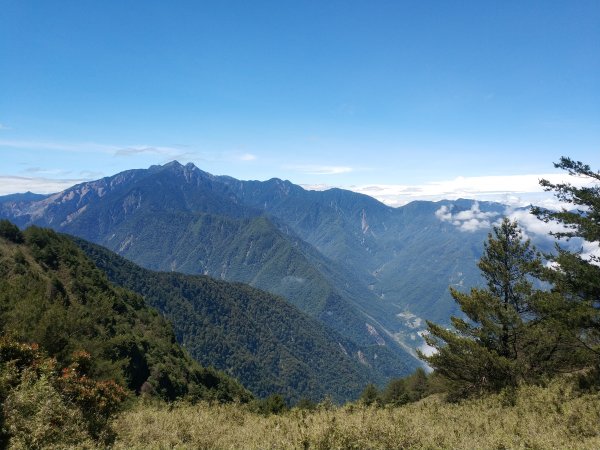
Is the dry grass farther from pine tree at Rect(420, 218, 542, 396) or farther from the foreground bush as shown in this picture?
pine tree at Rect(420, 218, 542, 396)

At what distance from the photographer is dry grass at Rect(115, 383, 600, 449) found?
1150 cm

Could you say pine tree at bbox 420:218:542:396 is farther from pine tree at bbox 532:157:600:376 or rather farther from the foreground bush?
the foreground bush

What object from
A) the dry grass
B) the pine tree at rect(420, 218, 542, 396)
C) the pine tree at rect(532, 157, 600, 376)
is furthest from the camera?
the pine tree at rect(420, 218, 542, 396)

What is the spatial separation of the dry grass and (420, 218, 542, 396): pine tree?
7113 millimetres

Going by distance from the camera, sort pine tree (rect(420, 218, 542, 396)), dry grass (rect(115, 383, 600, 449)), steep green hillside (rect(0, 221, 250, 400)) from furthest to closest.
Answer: steep green hillside (rect(0, 221, 250, 400)), pine tree (rect(420, 218, 542, 396)), dry grass (rect(115, 383, 600, 449))

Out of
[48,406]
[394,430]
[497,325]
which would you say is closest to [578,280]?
[497,325]

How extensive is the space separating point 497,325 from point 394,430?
17.1 m

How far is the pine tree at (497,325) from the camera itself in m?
24.5

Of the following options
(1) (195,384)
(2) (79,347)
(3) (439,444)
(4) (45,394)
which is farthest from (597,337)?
(1) (195,384)

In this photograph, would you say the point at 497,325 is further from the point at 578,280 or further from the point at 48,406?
the point at 48,406

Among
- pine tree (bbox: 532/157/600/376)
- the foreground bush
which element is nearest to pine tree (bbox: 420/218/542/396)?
pine tree (bbox: 532/157/600/376)

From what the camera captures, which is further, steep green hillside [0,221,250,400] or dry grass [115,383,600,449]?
steep green hillside [0,221,250,400]

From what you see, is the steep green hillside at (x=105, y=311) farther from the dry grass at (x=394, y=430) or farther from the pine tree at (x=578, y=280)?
the pine tree at (x=578, y=280)

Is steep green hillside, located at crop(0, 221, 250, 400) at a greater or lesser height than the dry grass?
lesser
